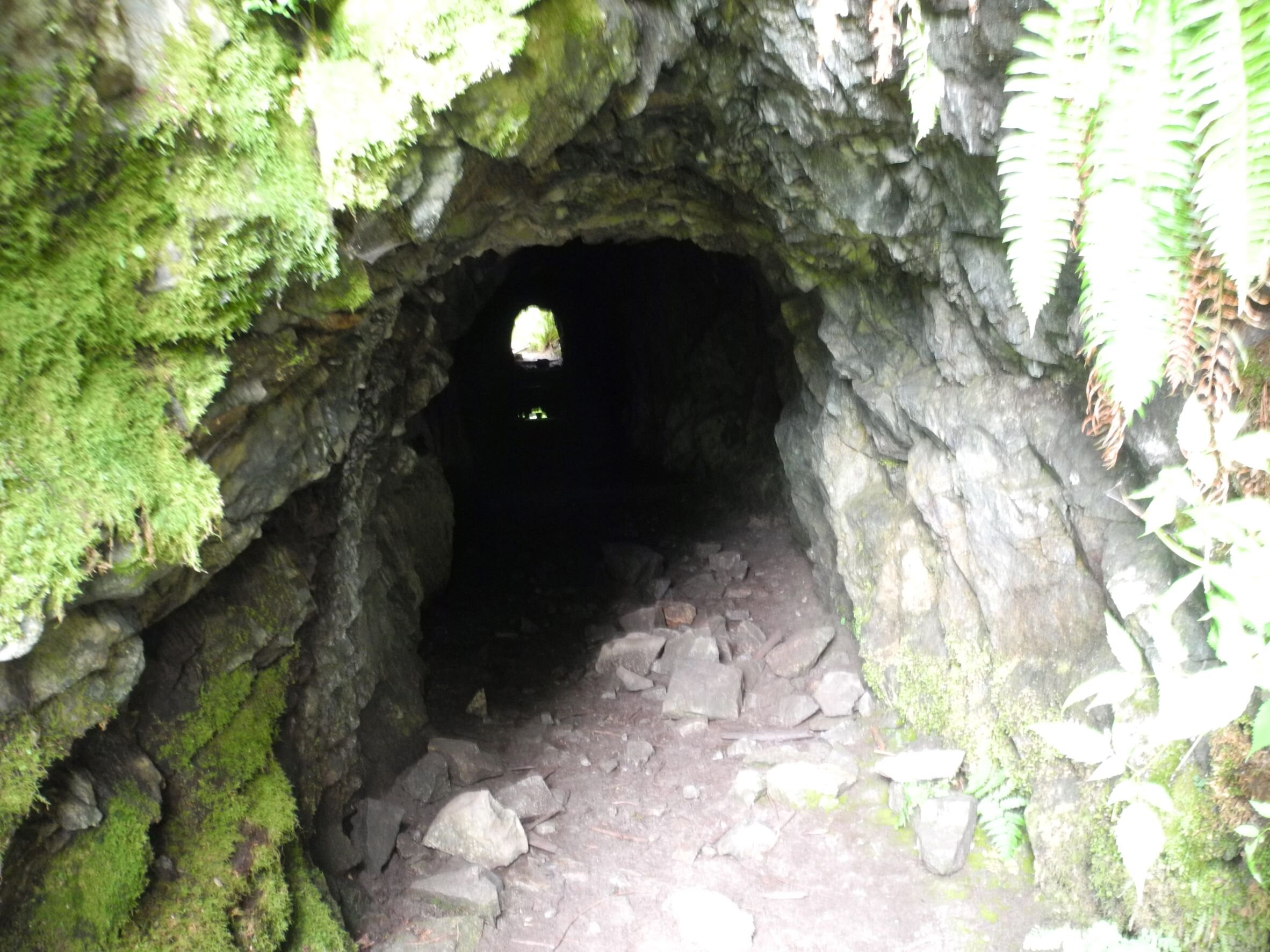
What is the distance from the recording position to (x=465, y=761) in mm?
5273

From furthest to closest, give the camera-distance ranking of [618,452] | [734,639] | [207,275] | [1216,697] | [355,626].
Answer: [618,452], [734,639], [355,626], [207,275], [1216,697]

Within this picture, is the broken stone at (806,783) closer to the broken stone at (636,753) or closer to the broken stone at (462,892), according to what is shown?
the broken stone at (636,753)

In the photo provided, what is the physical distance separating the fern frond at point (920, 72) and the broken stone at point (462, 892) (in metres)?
4.03

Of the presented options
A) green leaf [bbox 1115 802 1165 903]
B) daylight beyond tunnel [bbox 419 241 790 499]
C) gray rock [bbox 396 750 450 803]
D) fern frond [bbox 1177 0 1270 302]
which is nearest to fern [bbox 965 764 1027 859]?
green leaf [bbox 1115 802 1165 903]

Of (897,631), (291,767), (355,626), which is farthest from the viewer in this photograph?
(897,631)

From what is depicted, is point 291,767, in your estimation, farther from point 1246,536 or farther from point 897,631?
point 1246,536

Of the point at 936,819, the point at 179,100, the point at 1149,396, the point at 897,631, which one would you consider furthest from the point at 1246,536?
the point at 179,100

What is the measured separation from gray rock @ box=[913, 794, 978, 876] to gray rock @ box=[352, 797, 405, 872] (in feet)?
9.52

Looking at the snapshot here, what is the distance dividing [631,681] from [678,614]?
1048mm

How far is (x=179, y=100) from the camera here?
2.61 meters

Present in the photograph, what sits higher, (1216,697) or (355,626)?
(1216,697)

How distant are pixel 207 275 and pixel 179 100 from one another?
55 centimetres

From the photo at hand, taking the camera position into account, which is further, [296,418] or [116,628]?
[296,418]

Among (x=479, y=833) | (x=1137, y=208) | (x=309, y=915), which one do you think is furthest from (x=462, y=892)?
(x=1137, y=208)
